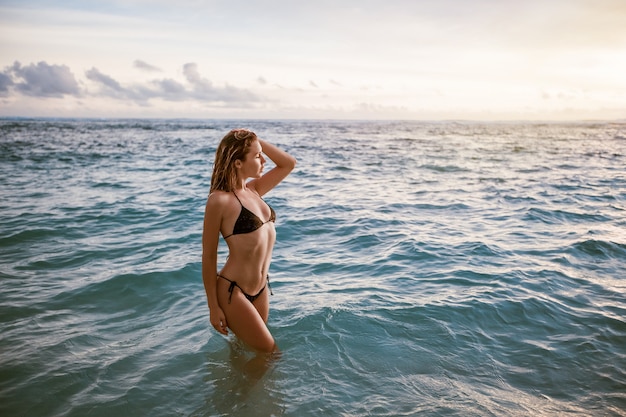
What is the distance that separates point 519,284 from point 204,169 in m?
18.5

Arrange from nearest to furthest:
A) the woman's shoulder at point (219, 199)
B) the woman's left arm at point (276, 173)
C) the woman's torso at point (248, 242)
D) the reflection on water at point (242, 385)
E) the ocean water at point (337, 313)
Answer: the woman's shoulder at point (219, 199)
the woman's torso at point (248, 242)
the reflection on water at point (242, 385)
the ocean water at point (337, 313)
the woman's left arm at point (276, 173)

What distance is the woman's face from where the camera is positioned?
3.85 meters

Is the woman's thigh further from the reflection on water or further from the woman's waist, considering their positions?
the reflection on water

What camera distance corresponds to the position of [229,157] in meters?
3.76

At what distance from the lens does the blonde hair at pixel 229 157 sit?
12.2ft

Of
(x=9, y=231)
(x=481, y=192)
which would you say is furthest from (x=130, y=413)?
(x=481, y=192)

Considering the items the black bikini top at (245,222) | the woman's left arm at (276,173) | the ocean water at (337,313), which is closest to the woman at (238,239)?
the black bikini top at (245,222)

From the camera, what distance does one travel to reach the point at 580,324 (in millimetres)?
5527

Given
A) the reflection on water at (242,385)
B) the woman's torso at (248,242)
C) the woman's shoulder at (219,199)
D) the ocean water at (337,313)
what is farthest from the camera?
the ocean water at (337,313)

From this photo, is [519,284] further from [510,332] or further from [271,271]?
[271,271]

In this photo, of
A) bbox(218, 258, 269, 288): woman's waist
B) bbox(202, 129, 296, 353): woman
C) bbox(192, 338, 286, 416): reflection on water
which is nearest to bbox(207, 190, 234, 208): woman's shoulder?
bbox(202, 129, 296, 353): woman

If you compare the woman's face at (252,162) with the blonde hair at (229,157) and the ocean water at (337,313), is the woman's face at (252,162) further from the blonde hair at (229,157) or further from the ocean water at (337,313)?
the ocean water at (337,313)

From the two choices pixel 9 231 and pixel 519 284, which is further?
pixel 9 231

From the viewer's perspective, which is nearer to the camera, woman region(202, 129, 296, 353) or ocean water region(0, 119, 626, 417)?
woman region(202, 129, 296, 353)
